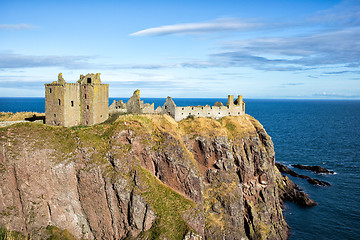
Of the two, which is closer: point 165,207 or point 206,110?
point 165,207

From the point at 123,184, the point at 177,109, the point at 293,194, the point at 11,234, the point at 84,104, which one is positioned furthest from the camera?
the point at 293,194

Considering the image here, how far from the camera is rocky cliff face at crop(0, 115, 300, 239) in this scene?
4488 centimetres

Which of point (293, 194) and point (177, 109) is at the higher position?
point (177, 109)

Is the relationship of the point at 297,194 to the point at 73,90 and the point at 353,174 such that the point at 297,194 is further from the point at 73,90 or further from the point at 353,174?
the point at 73,90

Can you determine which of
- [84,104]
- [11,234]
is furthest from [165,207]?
[84,104]

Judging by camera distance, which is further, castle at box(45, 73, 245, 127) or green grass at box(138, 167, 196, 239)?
castle at box(45, 73, 245, 127)

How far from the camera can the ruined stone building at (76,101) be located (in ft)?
192

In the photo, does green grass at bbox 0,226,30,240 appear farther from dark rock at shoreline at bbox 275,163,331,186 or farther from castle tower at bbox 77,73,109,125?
dark rock at shoreline at bbox 275,163,331,186

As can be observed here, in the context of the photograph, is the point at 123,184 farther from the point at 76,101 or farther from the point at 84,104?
the point at 76,101

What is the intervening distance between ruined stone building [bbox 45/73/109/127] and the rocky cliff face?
8915 mm

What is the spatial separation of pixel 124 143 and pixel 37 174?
575 inches

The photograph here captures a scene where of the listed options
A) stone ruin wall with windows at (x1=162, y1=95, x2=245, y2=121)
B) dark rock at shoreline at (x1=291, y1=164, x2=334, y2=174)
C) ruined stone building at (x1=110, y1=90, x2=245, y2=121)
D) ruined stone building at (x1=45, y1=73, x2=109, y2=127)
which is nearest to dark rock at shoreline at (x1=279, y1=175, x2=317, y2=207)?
dark rock at shoreline at (x1=291, y1=164, x2=334, y2=174)

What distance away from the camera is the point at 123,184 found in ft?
155

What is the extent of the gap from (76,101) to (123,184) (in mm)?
23486
